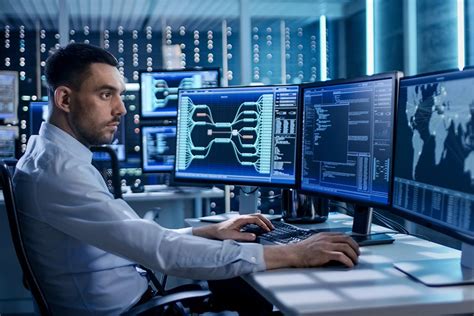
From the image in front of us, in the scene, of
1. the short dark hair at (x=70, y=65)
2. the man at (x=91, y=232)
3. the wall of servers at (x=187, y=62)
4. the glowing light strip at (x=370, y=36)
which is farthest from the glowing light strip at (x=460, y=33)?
the short dark hair at (x=70, y=65)

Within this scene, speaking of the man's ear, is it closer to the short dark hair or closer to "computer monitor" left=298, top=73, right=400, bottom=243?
the short dark hair

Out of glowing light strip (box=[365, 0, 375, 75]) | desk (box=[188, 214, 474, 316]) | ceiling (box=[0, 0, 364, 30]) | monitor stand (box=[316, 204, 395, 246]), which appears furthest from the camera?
ceiling (box=[0, 0, 364, 30])

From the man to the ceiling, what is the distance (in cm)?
498

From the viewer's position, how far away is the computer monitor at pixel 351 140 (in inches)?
69.2

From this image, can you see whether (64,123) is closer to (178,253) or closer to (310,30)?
(178,253)

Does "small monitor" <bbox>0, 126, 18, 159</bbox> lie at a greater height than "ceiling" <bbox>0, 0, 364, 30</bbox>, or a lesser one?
lesser

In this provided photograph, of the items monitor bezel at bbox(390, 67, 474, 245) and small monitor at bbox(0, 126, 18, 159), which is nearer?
monitor bezel at bbox(390, 67, 474, 245)

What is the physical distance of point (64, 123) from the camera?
1688 millimetres

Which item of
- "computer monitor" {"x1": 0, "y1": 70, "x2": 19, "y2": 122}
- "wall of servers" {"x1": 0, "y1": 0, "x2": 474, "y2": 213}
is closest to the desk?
"wall of servers" {"x1": 0, "y1": 0, "x2": 474, "y2": 213}

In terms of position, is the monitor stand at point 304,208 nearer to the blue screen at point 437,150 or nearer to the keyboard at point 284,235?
the keyboard at point 284,235

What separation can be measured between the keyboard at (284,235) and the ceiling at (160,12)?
4.82 meters

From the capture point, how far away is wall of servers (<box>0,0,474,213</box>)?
386cm

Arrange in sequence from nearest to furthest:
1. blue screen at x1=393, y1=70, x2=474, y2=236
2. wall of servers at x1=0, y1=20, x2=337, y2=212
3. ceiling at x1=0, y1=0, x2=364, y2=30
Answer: blue screen at x1=393, y1=70, x2=474, y2=236 < wall of servers at x1=0, y1=20, x2=337, y2=212 < ceiling at x1=0, y1=0, x2=364, y2=30

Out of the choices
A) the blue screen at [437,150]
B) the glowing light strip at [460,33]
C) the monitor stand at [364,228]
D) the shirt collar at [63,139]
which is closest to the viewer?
the blue screen at [437,150]
